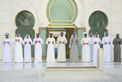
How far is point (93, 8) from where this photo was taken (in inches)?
538

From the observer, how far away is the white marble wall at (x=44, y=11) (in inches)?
526

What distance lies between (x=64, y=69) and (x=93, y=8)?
8.66m

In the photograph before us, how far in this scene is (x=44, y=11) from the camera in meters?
13.5

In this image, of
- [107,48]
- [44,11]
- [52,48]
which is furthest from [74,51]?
[44,11]

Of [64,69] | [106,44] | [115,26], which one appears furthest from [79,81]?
[115,26]

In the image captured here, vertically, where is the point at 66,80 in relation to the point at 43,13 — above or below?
below

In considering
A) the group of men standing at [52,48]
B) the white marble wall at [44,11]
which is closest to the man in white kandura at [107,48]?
the group of men standing at [52,48]

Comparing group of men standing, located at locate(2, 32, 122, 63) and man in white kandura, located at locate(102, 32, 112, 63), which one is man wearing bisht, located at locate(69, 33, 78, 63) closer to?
group of men standing, located at locate(2, 32, 122, 63)

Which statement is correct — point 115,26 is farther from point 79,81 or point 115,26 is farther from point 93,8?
point 79,81

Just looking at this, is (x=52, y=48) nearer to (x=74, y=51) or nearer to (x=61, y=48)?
(x=61, y=48)

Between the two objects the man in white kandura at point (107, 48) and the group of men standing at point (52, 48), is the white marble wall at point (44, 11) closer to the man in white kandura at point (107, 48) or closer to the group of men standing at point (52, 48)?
the man in white kandura at point (107, 48)

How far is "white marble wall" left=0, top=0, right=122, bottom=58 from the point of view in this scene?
13.4 m

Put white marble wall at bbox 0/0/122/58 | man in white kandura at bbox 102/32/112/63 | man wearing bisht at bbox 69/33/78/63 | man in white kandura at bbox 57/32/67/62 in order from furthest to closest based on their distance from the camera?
white marble wall at bbox 0/0/122/58 → man in white kandura at bbox 102/32/112/63 → man in white kandura at bbox 57/32/67/62 → man wearing bisht at bbox 69/33/78/63

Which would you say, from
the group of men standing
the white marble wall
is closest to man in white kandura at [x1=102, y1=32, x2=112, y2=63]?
the group of men standing
